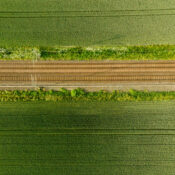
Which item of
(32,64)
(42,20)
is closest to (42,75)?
(32,64)

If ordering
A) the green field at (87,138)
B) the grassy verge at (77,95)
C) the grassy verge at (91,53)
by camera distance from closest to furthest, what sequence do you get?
the green field at (87,138) < the grassy verge at (77,95) < the grassy verge at (91,53)

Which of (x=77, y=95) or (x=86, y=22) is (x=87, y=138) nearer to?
(x=77, y=95)

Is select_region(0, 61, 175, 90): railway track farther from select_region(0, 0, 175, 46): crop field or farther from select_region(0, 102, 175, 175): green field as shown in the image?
select_region(0, 102, 175, 175): green field

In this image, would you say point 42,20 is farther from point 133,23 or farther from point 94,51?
point 133,23

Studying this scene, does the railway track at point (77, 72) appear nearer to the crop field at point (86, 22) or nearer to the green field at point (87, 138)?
the crop field at point (86, 22)

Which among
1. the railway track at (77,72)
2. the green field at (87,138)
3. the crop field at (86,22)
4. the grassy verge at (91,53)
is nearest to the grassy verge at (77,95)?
the green field at (87,138)

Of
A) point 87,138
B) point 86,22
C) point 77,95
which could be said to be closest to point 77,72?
point 77,95

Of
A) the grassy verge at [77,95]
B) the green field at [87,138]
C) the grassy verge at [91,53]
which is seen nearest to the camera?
the green field at [87,138]
